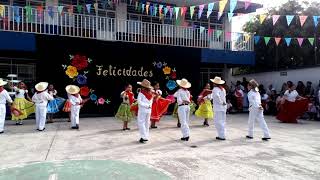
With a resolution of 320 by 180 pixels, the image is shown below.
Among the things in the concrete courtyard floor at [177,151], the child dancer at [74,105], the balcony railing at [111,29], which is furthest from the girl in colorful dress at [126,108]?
the balcony railing at [111,29]

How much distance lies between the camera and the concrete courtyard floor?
7570mm

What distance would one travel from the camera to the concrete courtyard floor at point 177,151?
7570 millimetres

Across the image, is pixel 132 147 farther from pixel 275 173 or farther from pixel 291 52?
pixel 291 52

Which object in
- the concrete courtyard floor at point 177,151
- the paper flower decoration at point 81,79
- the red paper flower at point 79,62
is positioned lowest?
the concrete courtyard floor at point 177,151

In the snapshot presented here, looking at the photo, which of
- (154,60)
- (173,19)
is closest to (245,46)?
(173,19)

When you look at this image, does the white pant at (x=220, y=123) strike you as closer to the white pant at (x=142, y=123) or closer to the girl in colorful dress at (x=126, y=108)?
the white pant at (x=142, y=123)

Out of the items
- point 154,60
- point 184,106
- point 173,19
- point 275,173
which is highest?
point 173,19

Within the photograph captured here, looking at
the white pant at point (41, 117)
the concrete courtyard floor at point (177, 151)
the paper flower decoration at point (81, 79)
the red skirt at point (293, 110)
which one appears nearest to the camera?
the concrete courtyard floor at point (177, 151)

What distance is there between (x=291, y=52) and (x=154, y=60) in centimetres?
1125

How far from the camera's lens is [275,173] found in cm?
744

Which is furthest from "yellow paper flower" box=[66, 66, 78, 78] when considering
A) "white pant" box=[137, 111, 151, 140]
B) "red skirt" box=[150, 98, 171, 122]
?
"white pant" box=[137, 111, 151, 140]

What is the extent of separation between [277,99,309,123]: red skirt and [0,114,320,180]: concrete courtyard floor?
2547 mm

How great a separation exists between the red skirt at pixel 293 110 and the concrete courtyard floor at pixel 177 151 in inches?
100

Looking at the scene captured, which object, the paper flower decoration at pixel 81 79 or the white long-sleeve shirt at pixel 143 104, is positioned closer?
the white long-sleeve shirt at pixel 143 104
